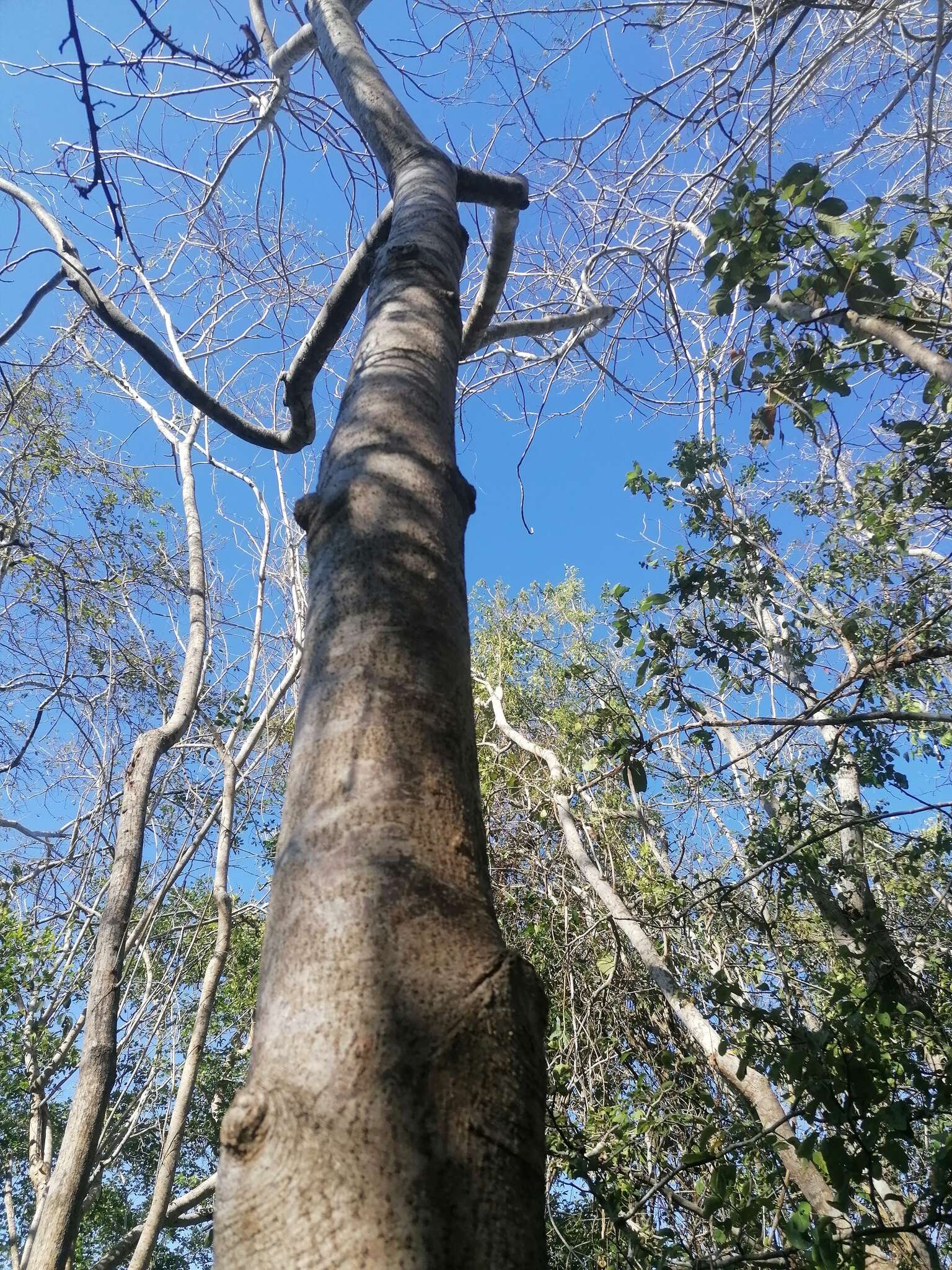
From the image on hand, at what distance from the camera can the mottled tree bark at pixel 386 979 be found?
511mm

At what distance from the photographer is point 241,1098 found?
569 millimetres

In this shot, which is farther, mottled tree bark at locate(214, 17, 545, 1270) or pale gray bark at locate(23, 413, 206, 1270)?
pale gray bark at locate(23, 413, 206, 1270)

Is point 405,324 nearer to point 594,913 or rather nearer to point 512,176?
point 512,176

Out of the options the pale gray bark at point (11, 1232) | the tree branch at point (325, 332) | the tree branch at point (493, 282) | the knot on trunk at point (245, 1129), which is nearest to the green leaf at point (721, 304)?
the tree branch at point (493, 282)

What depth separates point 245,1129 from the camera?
55 cm

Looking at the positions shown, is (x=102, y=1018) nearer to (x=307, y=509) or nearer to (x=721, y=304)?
(x=307, y=509)

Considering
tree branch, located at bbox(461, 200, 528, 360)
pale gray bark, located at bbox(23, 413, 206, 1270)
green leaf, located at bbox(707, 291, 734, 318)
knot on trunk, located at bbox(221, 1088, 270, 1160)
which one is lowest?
knot on trunk, located at bbox(221, 1088, 270, 1160)

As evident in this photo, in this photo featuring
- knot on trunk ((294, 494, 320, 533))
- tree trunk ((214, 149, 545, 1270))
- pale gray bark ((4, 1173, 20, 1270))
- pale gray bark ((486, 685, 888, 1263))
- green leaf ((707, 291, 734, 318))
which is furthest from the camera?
pale gray bark ((4, 1173, 20, 1270))

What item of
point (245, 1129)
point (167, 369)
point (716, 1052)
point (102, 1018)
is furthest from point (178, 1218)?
point (245, 1129)

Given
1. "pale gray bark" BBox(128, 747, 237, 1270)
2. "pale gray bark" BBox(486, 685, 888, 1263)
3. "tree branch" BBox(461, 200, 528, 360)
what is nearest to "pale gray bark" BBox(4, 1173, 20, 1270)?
"pale gray bark" BBox(128, 747, 237, 1270)

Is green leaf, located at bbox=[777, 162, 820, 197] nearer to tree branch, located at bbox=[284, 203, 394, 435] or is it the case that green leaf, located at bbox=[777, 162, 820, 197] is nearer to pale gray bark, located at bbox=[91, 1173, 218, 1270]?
tree branch, located at bbox=[284, 203, 394, 435]

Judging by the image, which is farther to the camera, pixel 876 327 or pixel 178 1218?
pixel 178 1218

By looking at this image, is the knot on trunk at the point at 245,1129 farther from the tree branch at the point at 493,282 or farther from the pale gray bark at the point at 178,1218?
the pale gray bark at the point at 178,1218

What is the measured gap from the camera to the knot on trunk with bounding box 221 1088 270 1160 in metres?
0.54
